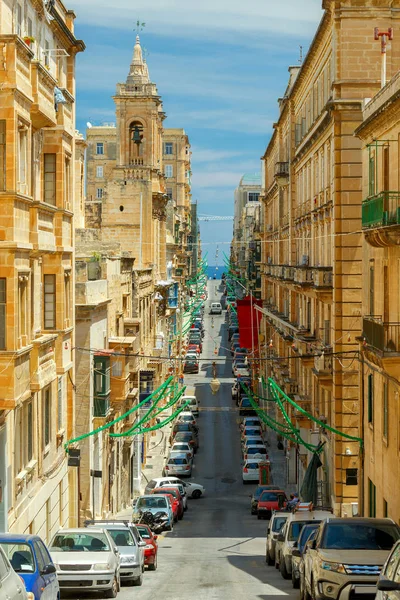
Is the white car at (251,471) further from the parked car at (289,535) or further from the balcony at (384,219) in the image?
the balcony at (384,219)

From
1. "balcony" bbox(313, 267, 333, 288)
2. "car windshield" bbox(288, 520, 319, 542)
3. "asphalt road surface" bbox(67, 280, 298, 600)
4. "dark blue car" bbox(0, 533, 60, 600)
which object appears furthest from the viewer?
"balcony" bbox(313, 267, 333, 288)

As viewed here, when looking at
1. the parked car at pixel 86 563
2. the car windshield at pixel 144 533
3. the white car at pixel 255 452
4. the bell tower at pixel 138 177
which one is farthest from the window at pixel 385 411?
the bell tower at pixel 138 177

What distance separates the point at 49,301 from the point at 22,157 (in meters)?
6.08

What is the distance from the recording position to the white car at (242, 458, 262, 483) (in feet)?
170

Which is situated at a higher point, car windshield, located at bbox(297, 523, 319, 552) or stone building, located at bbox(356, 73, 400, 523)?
stone building, located at bbox(356, 73, 400, 523)

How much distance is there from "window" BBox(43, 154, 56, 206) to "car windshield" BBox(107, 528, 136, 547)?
8.53 metres

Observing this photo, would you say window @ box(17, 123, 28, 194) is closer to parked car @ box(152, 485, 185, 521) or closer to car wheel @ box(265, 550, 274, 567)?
car wheel @ box(265, 550, 274, 567)

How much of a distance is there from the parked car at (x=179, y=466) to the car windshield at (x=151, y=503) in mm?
14395

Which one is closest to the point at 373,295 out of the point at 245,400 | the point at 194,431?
the point at 194,431

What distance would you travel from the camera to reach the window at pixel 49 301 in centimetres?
2703

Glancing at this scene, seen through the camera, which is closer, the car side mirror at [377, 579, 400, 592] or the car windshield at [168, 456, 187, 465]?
the car side mirror at [377, 579, 400, 592]

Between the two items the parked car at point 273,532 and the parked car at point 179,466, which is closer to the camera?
the parked car at point 273,532

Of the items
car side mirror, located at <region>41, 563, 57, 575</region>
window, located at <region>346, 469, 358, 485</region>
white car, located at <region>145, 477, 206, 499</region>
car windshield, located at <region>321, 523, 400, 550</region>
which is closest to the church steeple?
white car, located at <region>145, 477, 206, 499</region>

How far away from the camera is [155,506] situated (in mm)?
37594
